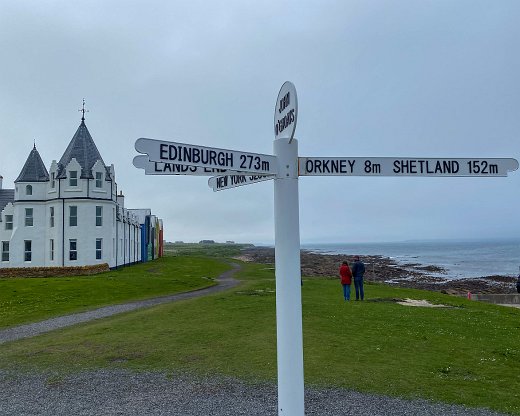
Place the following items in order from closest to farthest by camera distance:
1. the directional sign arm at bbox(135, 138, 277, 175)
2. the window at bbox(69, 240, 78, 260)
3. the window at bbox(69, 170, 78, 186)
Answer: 1. the directional sign arm at bbox(135, 138, 277, 175)
2. the window at bbox(69, 240, 78, 260)
3. the window at bbox(69, 170, 78, 186)

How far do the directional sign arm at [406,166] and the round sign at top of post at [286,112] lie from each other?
A: 35cm

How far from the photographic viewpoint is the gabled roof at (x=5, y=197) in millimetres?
46156

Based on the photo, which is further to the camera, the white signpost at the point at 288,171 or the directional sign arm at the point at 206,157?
the white signpost at the point at 288,171

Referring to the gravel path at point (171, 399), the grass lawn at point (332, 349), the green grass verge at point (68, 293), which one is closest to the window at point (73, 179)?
the green grass verge at point (68, 293)

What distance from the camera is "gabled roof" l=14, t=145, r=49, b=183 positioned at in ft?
141

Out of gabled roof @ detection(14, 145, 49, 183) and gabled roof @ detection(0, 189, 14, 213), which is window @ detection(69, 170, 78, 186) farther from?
gabled roof @ detection(0, 189, 14, 213)

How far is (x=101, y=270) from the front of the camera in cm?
4000

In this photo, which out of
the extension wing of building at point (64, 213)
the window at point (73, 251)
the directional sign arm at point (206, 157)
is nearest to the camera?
the directional sign arm at point (206, 157)

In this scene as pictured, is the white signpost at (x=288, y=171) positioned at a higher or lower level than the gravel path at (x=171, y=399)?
higher

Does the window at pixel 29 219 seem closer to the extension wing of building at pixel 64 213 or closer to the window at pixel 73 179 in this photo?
the extension wing of building at pixel 64 213

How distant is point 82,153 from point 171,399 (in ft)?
123

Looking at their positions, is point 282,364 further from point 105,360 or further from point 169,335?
point 169,335

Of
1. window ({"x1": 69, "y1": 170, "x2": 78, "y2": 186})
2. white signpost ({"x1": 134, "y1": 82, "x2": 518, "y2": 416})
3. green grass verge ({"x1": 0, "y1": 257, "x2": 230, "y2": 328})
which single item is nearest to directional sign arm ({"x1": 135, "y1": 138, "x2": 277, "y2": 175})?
white signpost ({"x1": 134, "y1": 82, "x2": 518, "y2": 416})

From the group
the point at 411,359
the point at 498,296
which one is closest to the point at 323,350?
the point at 411,359
